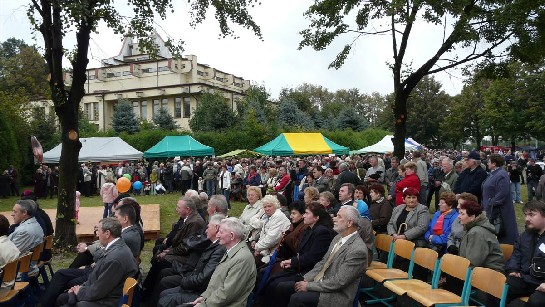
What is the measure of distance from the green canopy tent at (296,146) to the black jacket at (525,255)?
18327 millimetres

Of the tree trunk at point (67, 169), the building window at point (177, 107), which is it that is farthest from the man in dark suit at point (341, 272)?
the building window at point (177, 107)

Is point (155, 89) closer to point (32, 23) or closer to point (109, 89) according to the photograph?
point (109, 89)

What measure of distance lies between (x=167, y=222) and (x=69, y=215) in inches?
173

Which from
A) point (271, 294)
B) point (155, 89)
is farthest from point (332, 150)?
point (155, 89)

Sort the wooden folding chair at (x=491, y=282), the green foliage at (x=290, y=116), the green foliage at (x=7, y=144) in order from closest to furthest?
the wooden folding chair at (x=491, y=282) < the green foliage at (x=7, y=144) < the green foliage at (x=290, y=116)

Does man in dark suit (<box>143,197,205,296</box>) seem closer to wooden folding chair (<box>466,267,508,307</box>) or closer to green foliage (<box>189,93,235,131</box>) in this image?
wooden folding chair (<box>466,267,508,307</box>)

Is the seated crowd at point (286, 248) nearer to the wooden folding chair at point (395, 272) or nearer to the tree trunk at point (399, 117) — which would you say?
the wooden folding chair at point (395, 272)

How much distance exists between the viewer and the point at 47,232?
7.31m

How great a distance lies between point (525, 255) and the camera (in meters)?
4.85

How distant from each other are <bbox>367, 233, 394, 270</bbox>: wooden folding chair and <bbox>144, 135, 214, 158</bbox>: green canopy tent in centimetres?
2016

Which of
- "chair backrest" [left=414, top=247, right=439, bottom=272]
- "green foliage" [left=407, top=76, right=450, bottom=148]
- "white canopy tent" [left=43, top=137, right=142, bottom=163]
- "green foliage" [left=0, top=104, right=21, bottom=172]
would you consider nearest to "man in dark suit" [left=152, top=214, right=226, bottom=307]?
"chair backrest" [left=414, top=247, right=439, bottom=272]

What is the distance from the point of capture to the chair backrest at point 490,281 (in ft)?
14.6

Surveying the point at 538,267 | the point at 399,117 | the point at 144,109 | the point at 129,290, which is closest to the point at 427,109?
the point at 144,109

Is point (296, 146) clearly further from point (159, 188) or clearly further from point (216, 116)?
point (216, 116)
